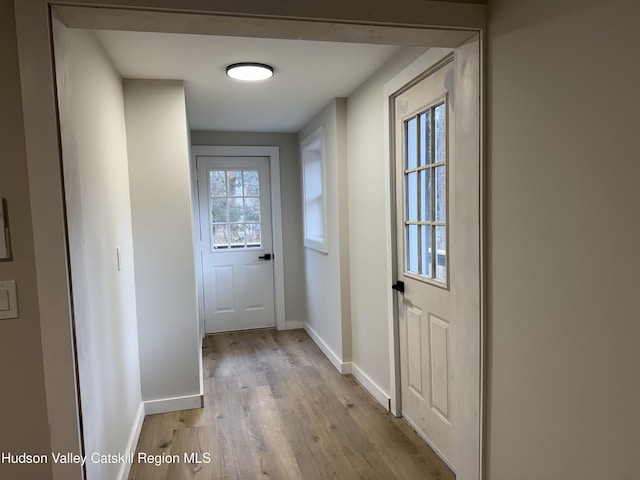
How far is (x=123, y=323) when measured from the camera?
2330 millimetres

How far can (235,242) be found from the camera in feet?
15.8

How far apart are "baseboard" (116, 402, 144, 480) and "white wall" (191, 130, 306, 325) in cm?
231

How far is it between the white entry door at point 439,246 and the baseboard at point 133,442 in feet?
5.26

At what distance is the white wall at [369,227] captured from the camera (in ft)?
9.05

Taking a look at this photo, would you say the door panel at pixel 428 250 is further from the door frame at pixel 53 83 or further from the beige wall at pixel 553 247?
the door frame at pixel 53 83

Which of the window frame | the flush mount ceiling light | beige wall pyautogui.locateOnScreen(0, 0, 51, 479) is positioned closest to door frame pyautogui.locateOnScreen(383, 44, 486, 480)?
the window frame

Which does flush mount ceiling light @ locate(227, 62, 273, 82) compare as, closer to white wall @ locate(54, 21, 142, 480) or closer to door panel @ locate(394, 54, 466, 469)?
white wall @ locate(54, 21, 142, 480)

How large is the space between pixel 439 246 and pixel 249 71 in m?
1.54

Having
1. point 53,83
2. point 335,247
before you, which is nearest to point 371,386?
point 335,247

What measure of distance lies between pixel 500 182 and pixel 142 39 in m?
1.84

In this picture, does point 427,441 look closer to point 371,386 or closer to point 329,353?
point 371,386

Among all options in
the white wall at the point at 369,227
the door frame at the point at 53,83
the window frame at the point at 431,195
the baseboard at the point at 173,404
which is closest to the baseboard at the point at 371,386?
the white wall at the point at 369,227

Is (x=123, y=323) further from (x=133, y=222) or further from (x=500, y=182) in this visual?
(x=500, y=182)

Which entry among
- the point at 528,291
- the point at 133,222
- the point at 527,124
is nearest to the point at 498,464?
the point at 528,291
